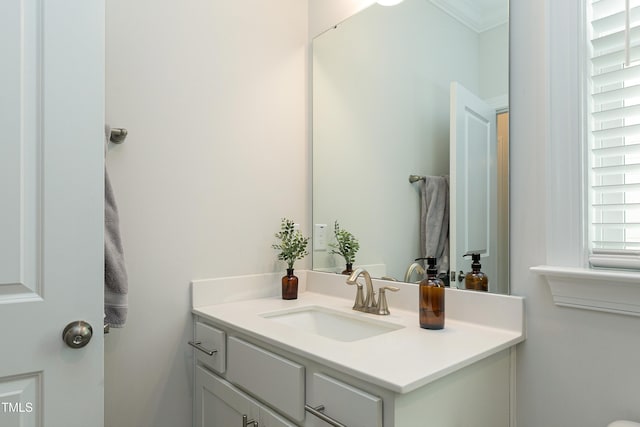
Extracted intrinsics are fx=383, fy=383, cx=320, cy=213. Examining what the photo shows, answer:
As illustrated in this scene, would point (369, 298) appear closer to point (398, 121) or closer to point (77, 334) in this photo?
point (398, 121)

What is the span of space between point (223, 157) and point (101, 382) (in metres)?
0.85

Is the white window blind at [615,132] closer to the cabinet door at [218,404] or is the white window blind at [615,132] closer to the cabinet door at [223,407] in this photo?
the cabinet door at [223,407]

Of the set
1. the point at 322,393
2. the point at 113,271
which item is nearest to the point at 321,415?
the point at 322,393

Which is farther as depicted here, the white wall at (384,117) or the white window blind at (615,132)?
the white wall at (384,117)

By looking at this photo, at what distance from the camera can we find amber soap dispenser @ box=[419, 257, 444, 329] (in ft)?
3.56

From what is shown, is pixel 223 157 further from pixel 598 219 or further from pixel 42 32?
pixel 598 219

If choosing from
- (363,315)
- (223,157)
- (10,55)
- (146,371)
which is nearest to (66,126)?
(10,55)

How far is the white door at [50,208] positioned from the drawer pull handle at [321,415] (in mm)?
546

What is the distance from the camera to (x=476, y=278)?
3.81ft

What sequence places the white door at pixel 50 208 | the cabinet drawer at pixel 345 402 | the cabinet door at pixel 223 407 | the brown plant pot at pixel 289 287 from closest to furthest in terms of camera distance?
the cabinet drawer at pixel 345 402, the white door at pixel 50 208, the cabinet door at pixel 223 407, the brown plant pot at pixel 289 287

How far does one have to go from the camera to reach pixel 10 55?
2.89 feet

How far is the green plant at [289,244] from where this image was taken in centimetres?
158

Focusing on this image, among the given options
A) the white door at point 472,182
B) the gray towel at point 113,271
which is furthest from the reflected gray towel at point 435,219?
the gray towel at point 113,271

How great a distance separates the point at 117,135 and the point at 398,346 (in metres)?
1.08
